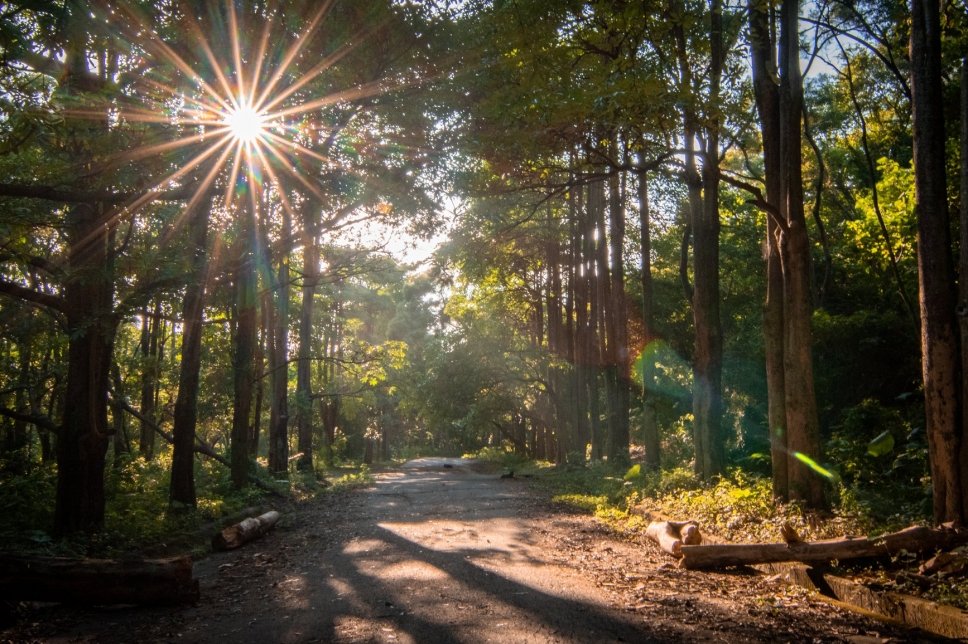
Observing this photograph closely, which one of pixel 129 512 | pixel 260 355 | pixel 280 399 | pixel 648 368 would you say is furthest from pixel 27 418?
pixel 648 368

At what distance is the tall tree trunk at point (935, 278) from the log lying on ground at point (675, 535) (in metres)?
2.60

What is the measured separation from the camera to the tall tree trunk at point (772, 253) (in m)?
9.84

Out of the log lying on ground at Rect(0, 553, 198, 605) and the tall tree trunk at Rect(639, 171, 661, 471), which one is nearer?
the log lying on ground at Rect(0, 553, 198, 605)

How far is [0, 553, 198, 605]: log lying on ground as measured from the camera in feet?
20.0

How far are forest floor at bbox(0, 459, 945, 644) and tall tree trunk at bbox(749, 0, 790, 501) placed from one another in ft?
8.21

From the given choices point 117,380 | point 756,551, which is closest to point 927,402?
point 756,551

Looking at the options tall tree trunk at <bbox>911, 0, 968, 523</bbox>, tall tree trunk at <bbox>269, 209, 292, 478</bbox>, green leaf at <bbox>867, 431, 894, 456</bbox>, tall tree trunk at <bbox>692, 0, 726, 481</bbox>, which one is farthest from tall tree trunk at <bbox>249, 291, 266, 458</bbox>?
tall tree trunk at <bbox>911, 0, 968, 523</bbox>

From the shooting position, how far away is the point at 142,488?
14.5 m

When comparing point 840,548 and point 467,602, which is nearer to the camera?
point 467,602

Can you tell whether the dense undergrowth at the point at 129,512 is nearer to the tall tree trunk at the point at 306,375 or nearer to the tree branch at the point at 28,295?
the tree branch at the point at 28,295

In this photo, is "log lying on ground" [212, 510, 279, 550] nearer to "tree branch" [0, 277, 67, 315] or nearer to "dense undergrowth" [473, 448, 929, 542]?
"tree branch" [0, 277, 67, 315]

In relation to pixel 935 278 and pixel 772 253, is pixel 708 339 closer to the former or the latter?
pixel 772 253

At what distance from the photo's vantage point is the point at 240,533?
10336 mm

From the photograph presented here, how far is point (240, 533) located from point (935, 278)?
9800mm
